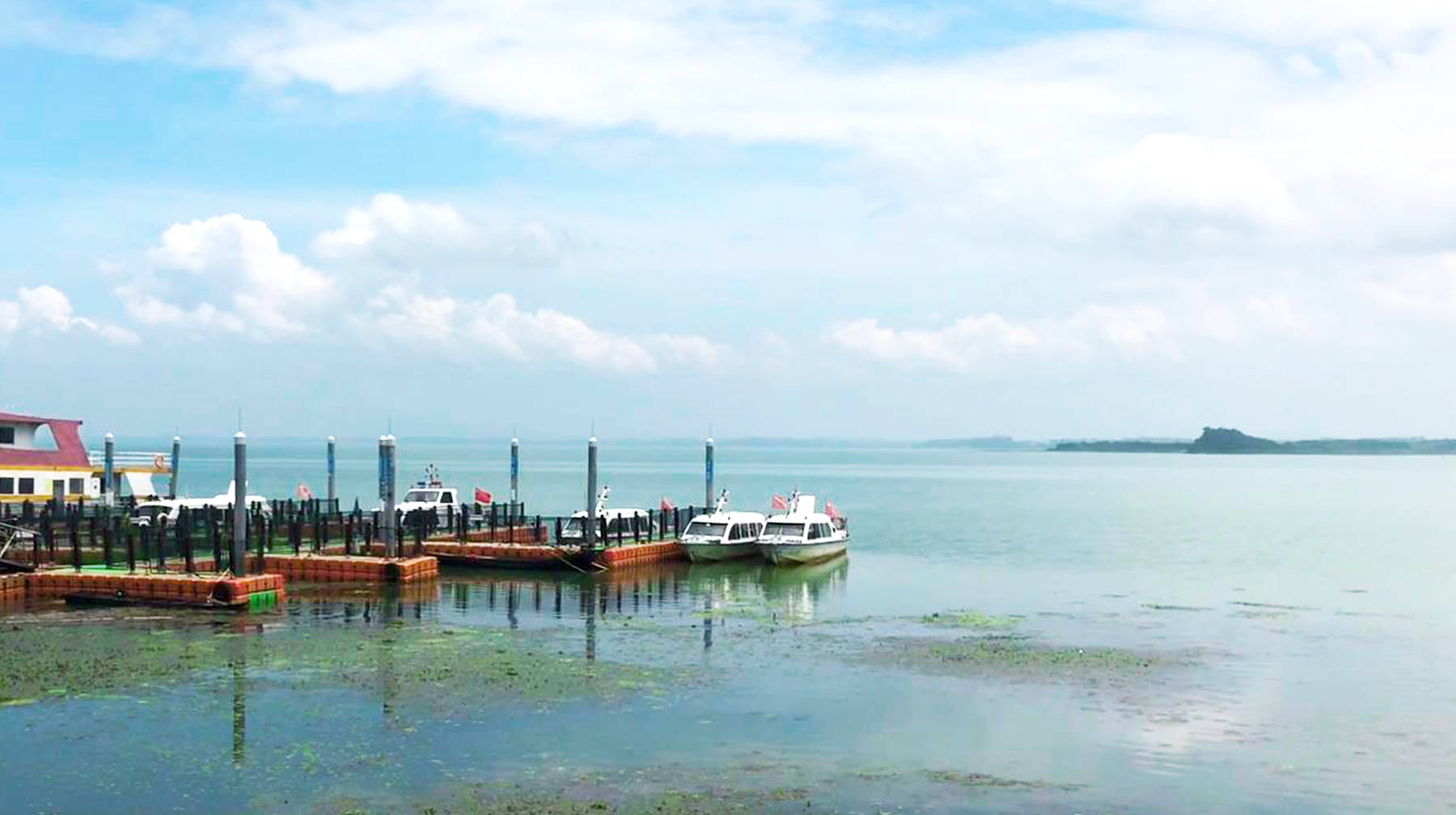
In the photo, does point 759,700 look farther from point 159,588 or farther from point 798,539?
point 798,539

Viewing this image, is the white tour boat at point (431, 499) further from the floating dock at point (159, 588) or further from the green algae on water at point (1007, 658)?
the green algae on water at point (1007, 658)

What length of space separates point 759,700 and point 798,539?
3108 centimetres

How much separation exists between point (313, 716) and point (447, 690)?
3.18 meters

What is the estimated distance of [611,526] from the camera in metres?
62.2

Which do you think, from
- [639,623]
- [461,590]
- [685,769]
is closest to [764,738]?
[685,769]

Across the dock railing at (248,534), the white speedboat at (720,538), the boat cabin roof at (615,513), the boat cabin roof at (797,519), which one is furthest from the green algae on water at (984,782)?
the boat cabin roof at (615,513)

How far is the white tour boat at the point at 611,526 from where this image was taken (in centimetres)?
5888

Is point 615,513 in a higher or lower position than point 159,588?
higher

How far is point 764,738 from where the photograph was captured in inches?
992

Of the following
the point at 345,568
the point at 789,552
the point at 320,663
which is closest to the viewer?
the point at 320,663

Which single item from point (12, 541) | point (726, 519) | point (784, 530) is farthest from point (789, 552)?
point (12, 541)

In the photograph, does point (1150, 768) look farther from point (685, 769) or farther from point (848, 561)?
point (848, 561)

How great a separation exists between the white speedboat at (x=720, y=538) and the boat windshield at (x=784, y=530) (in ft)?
2.36

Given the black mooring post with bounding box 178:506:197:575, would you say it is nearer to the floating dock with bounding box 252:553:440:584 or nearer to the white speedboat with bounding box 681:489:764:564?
the floating dock with bounding box 252:553:440:584
